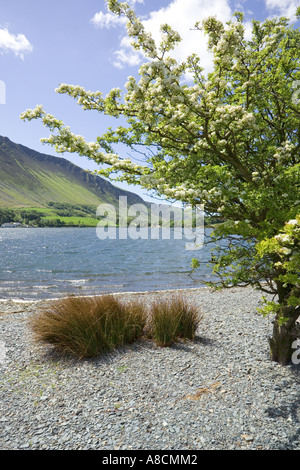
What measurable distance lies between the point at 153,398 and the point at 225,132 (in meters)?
6.47

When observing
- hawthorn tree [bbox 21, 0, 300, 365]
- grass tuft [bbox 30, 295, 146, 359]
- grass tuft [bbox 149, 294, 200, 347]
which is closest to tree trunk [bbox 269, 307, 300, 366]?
hawthorn tree [bbox 21, 0, 300, 365]

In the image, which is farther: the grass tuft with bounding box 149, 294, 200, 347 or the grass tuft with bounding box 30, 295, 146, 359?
the grass tuft with bounding box 149, 294, 200, 347

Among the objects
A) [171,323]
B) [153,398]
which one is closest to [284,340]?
[171,323]

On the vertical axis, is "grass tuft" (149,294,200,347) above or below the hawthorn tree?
below

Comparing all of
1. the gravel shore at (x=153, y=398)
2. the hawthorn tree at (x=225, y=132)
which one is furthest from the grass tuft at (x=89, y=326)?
the hawthorn tree at (x=225, y=132)

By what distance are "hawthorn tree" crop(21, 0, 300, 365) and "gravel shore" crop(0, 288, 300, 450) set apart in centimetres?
180

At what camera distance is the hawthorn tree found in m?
5.44

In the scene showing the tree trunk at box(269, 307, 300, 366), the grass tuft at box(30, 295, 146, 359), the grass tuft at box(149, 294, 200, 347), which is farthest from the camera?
the grass tuft at box(149, 294, 200, 347)

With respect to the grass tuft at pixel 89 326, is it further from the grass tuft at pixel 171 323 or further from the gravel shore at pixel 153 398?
the grass tuft at pixel 171 323

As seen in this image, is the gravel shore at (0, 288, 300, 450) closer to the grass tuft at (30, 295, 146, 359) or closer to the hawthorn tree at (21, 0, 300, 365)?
the grass tuft at (30, 295, 146, 359)

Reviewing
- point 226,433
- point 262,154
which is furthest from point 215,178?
point 226,433

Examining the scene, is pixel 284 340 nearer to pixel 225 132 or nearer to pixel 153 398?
pixel 153 398

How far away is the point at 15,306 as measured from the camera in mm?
19453

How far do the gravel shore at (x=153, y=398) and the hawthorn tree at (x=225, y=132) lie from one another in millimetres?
1803
